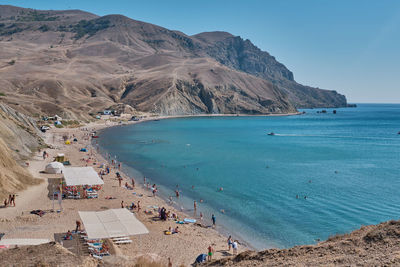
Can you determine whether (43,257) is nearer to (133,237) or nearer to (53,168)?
(133,237)

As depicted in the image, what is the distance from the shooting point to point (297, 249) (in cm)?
1179

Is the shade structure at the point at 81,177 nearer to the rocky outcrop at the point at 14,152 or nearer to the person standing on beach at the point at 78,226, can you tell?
the rocky outcrop at the point at 14,152

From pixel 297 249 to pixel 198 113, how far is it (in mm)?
157645

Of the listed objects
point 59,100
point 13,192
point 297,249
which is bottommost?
point 13,192

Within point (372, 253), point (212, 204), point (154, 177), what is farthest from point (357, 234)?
point (154, 177)

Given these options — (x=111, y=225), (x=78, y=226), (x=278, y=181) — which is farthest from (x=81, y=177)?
(x=278, y=181)

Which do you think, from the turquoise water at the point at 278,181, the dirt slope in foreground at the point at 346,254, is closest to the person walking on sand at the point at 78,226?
the turquoise water at the point at 278,181

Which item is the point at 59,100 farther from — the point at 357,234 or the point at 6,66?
the point at 357,234

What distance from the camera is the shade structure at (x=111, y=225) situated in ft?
59.9

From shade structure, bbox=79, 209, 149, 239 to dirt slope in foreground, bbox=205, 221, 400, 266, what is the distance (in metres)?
7.62

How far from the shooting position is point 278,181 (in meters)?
38.7

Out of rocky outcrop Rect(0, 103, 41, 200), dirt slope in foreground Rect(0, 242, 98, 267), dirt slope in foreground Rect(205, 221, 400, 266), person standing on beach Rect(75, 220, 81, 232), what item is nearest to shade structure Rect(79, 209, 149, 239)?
person standing on beach Rect(75, 220, 81, 232)

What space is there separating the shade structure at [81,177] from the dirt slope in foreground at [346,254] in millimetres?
19380

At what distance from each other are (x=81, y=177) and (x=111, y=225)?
1224 centimetres
